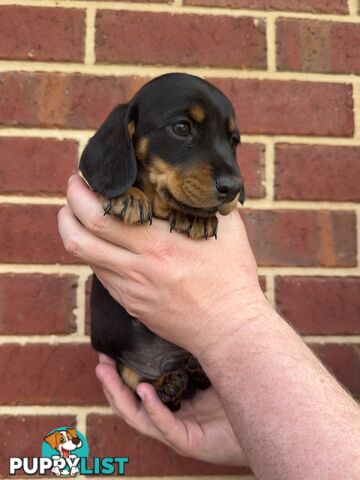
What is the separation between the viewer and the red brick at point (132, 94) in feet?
6.35

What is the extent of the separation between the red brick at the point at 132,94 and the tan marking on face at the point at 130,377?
0.88 m

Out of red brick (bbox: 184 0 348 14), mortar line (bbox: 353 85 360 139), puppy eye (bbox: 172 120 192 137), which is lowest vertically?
puppy eye (bbox: 172 120 192 137)

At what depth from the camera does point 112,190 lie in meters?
1.53

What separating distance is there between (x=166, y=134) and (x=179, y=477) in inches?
47.7

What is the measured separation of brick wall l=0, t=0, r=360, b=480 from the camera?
190 centimetres

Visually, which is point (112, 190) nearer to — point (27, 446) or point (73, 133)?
point (73, 133)

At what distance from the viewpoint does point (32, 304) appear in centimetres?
190

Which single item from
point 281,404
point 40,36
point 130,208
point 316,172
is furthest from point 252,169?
point 281,404

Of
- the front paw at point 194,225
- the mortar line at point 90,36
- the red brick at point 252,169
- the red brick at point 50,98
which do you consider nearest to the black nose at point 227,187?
the front paw at point 194,225

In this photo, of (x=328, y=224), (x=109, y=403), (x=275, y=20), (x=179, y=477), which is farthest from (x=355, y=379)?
(x=275, y=20)

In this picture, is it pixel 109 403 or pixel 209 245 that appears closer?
pixel 209 245

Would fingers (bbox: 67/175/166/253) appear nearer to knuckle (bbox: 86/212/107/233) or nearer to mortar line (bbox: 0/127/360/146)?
knuckle (bbox: 86/212/107/233)

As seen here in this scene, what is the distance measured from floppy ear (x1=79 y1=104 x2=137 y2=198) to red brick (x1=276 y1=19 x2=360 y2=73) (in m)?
0.73

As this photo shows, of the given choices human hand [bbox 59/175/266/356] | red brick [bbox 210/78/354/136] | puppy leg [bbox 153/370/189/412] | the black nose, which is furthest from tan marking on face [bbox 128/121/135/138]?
puppy leg [bbox 153/370/189/412]
